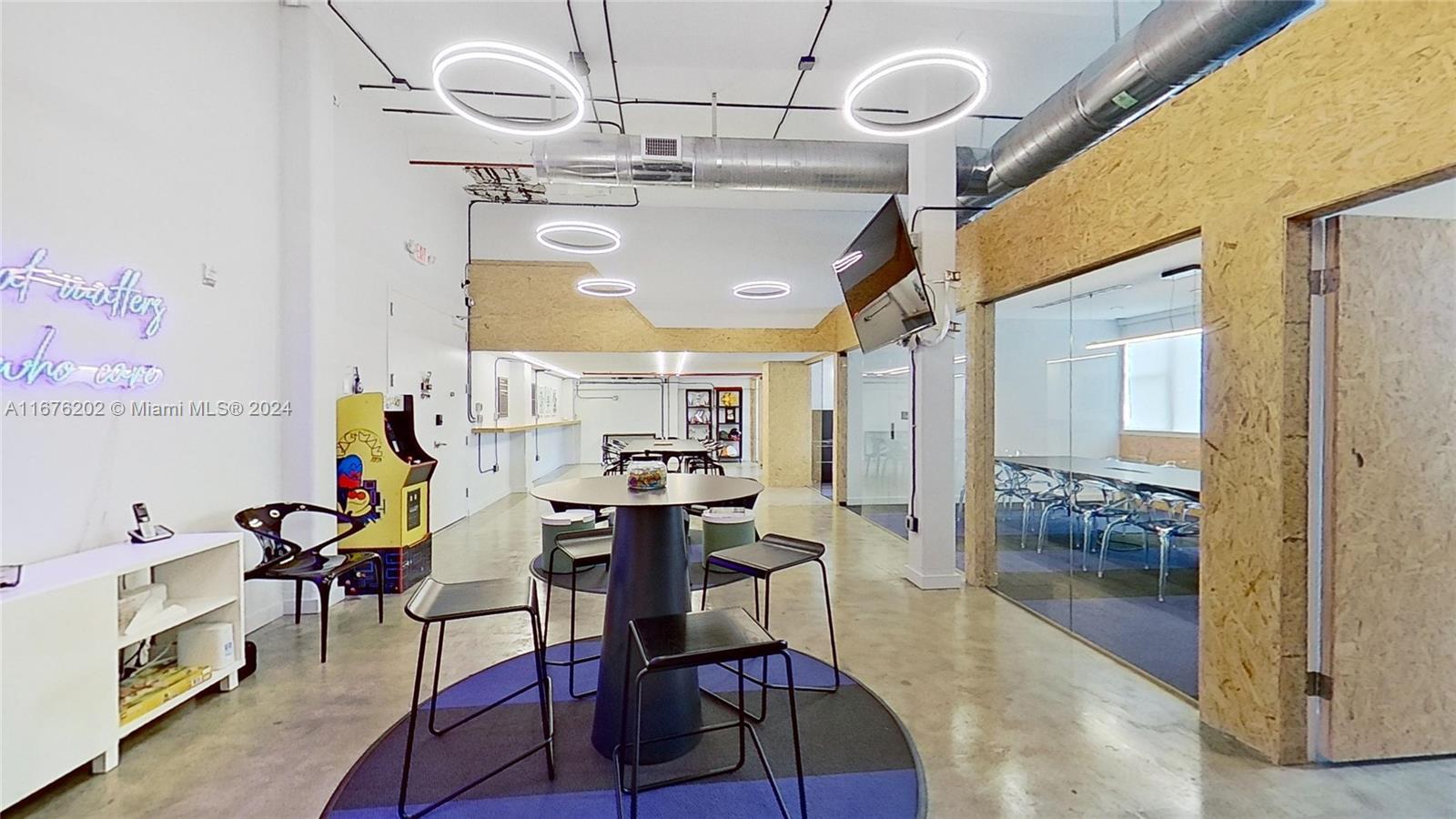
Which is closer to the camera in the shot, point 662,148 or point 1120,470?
point 1120,470

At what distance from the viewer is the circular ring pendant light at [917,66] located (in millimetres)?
2961

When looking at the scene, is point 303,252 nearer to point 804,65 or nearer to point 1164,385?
point 804,65

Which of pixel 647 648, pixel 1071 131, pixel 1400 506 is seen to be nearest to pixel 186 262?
pixel 647 648

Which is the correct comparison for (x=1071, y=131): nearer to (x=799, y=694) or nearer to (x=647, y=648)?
(x=799, y=694)

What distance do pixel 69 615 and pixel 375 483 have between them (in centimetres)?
241

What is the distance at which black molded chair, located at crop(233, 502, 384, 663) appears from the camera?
330cm

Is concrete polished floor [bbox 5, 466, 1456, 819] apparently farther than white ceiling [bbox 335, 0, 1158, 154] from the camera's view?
No

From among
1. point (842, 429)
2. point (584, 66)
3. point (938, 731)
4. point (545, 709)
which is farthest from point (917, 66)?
point (842, 429)

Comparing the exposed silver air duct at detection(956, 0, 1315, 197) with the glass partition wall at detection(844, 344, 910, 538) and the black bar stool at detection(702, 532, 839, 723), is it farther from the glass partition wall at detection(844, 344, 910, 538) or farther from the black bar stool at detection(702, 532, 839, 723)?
the black bar stool at detection(702, 532, 839, 723)

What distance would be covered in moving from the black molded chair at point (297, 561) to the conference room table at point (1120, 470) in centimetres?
458

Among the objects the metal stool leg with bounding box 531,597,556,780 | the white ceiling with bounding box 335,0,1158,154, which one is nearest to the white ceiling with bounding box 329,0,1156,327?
the white ceiling with bounding box 335,0,1158,154

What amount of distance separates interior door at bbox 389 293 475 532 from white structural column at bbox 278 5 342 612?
1.42 m

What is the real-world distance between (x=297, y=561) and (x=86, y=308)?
1610 millimetres

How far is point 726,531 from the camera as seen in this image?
17.1ft
